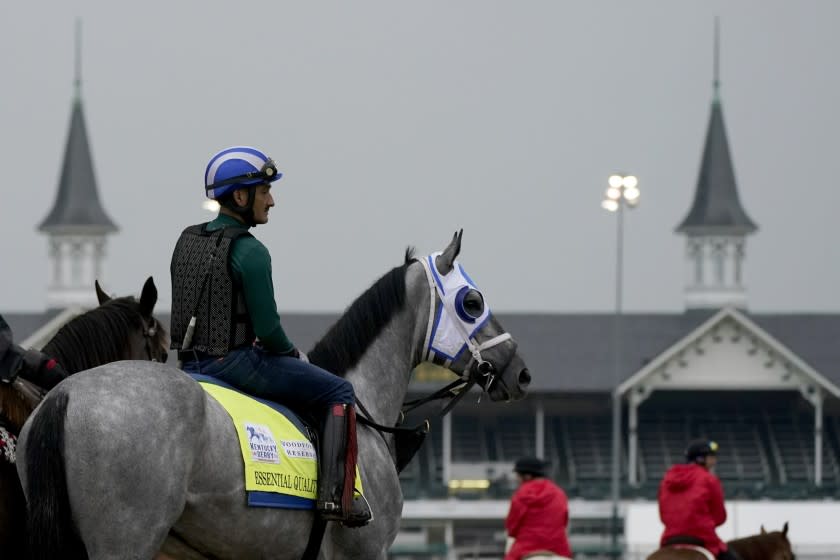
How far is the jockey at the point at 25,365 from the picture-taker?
840 cm

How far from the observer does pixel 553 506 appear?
51.8ft

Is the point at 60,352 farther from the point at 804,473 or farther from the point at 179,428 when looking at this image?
the point at 804,473

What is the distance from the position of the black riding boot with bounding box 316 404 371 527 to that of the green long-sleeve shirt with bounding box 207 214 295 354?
0.37 metres

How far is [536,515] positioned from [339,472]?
8.21 meters

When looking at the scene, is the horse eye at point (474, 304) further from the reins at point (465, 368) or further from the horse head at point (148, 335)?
the horse head at point (148, 335)

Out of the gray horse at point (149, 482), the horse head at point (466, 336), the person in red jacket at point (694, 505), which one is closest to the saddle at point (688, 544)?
the person in red jacket at point (694, 505)

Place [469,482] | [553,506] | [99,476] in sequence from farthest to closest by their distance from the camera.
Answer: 1. [469,482]
2. [553,506]
3. [99,476]

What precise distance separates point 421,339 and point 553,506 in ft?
24.2

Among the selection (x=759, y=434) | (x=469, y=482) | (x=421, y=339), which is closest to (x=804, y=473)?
(x=759, y=434)

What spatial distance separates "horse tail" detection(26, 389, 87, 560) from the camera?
680 centimetres

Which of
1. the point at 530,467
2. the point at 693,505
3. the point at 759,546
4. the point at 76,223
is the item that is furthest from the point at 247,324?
the point at 76,223

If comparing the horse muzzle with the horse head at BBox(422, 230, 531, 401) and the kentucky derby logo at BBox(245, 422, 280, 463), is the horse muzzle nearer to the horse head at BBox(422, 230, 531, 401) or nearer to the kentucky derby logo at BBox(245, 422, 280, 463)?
the horse head at BBox(422, 230, 531, 401)

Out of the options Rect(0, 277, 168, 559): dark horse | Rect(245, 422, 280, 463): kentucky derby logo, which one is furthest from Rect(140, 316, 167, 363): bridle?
Rect(245, 422, 280, 463): kentucky derby logo

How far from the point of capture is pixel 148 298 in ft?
29.4
